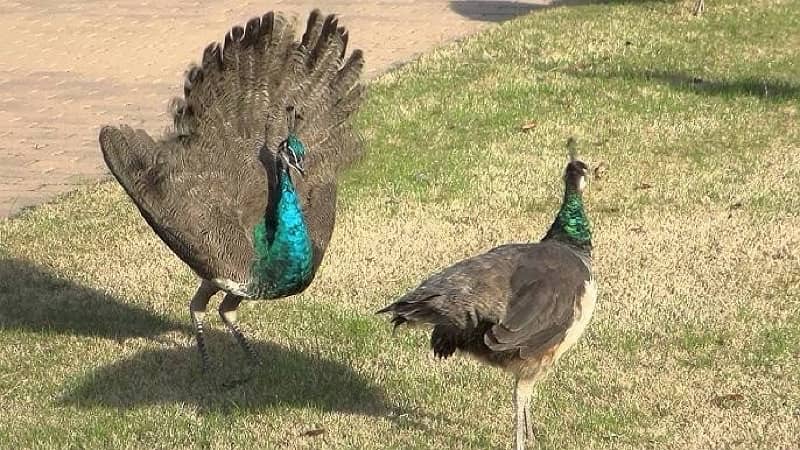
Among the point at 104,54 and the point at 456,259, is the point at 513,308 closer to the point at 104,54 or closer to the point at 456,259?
the point at 456,259

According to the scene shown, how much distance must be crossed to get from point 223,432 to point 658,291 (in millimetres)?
3111

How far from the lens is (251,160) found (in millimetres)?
7617

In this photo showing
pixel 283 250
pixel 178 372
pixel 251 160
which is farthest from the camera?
pixel 251 160

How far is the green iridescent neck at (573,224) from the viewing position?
632 centimetres

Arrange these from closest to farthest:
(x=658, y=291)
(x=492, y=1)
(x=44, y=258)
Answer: (x=658, y=291) → (x=44, y=258) → (x=492, y=1)

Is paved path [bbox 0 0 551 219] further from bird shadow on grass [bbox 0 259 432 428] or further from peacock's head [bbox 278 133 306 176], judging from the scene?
peacock's head [bbox 278 133 306 176]

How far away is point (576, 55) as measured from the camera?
14.0m

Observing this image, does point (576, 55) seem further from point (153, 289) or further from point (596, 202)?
point (153, 289)

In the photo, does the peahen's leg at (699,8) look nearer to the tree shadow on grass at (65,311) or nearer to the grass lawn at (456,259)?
the grass lawn at (456,259)

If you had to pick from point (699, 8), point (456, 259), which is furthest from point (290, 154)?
point (699, 8)

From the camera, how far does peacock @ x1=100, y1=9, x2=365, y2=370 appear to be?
6805 mm

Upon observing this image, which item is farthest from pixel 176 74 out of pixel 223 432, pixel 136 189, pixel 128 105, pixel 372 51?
pixel 223 432

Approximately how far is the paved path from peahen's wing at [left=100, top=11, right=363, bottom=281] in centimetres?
324

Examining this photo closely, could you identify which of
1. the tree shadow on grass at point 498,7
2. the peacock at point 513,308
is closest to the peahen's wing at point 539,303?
the peacock at point 513,308
